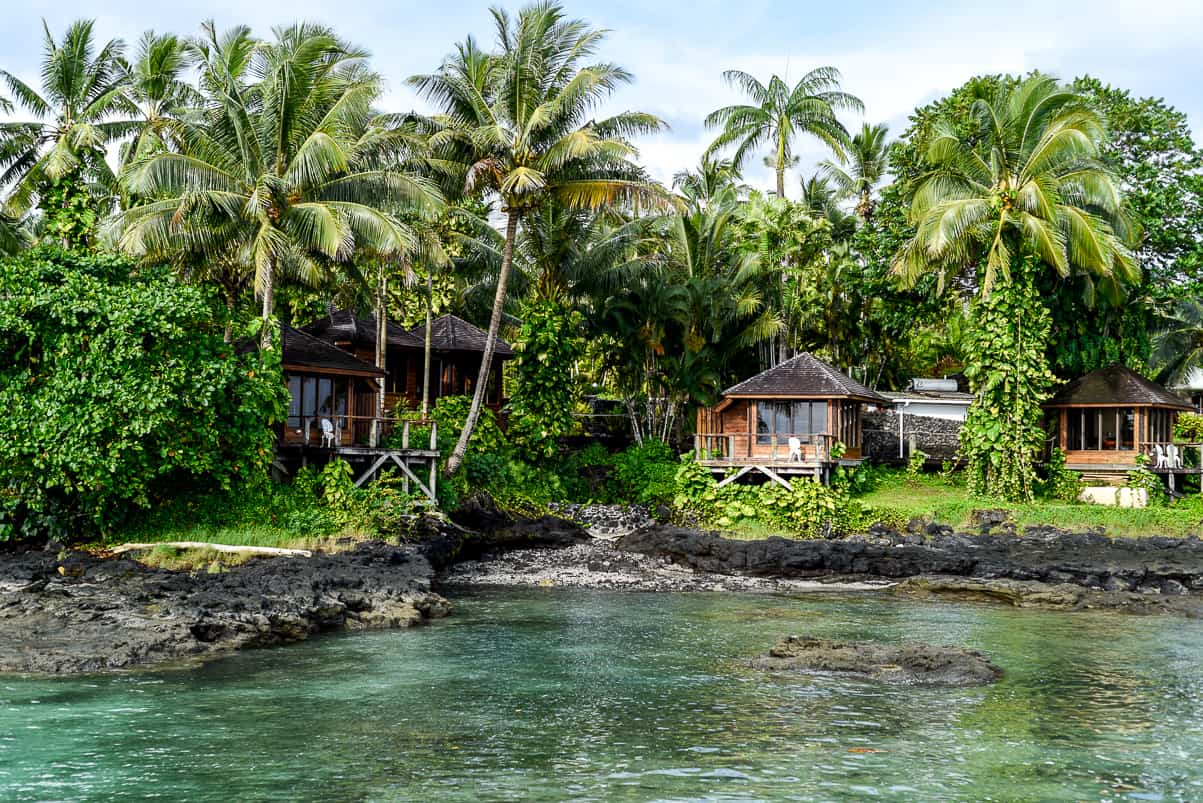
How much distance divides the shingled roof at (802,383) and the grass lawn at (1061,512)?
3.14m

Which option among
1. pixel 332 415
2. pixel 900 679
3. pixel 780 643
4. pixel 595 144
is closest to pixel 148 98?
pixel 332 415

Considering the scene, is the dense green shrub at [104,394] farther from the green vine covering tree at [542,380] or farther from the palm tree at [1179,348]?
the palm tree at [1179,348]

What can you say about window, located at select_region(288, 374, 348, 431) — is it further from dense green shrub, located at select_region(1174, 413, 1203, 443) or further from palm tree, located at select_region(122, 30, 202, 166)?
dense green shrub, located at select_region(1174, 413, 1203, 443)

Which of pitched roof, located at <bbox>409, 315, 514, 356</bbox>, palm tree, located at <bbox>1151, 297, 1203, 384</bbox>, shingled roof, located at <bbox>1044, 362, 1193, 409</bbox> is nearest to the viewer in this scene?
shingled roof, located at <bbox>1044, 362, 1193, 409</bbox>

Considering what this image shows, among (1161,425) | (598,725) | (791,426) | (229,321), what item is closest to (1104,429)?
(1161,425)

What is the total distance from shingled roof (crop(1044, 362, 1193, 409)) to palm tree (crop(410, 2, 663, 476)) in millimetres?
14959

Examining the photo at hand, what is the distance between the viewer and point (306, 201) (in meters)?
26.7

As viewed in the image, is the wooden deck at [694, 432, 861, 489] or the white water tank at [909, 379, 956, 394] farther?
the white water tank at [909, 379, 956, 394]

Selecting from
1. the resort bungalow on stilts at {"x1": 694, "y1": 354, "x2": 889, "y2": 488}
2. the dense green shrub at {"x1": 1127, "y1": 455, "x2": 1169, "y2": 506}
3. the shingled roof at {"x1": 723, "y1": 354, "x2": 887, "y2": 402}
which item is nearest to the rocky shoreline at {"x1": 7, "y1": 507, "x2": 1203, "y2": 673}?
the resort bungalow on stilts at {"x1": 694, "y1": 354, "x2": 889, "y2": 488}

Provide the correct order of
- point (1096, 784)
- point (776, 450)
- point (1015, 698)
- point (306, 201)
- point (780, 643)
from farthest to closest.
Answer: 1. point (776, 450)
2. point (306, 201)
3. point (780, 643)
4. point (1015, 698)
5. point (1096, 784)

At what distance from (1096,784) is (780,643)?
6.57m

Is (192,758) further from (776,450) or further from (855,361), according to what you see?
(855,361)

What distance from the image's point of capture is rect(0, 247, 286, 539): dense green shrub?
21.4 m

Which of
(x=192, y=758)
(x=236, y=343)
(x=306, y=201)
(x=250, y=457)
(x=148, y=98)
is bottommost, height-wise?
(x=192, y=758)
